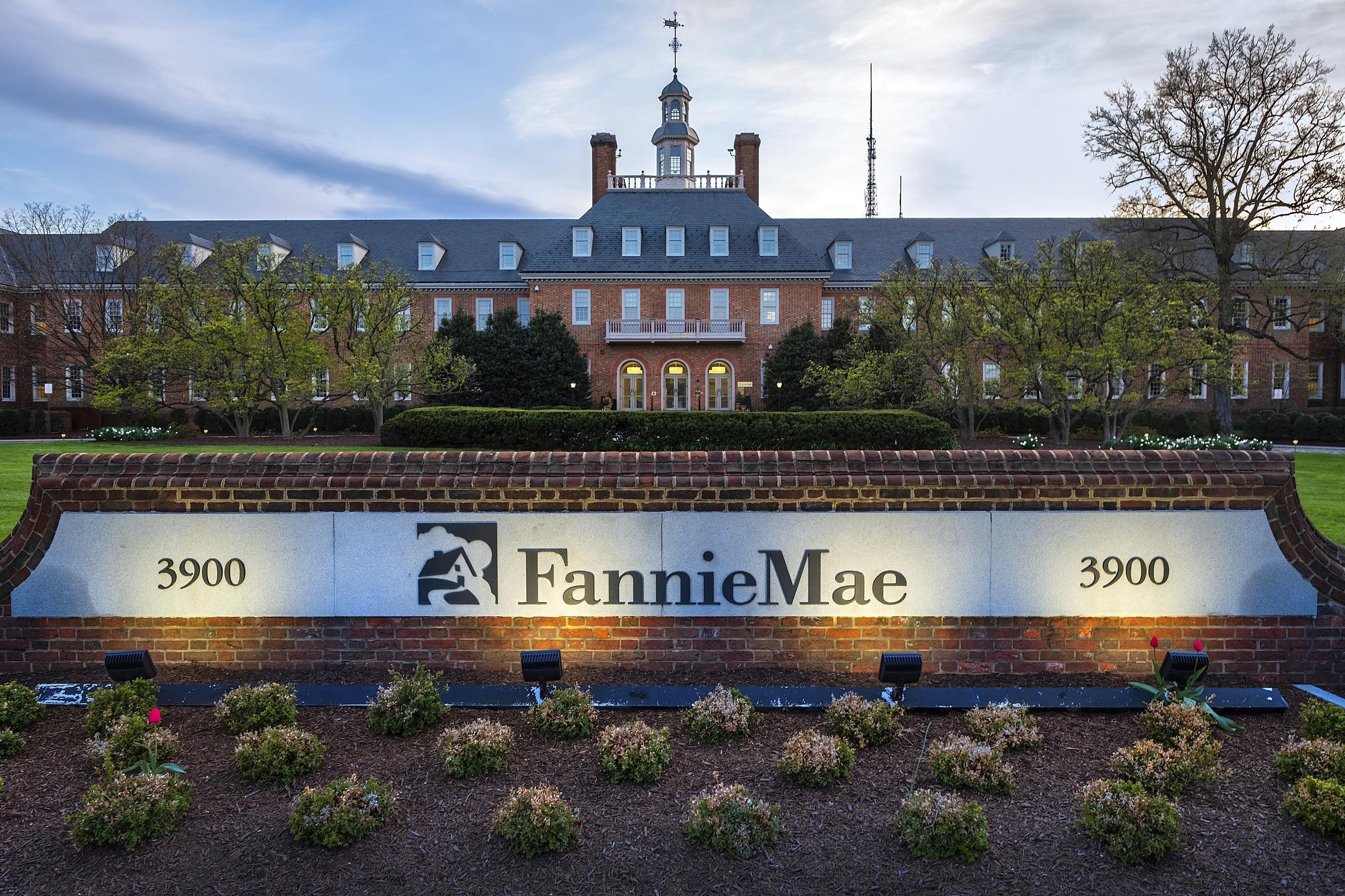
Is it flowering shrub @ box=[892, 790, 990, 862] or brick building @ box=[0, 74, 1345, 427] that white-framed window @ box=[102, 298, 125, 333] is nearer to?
brick building @ box=[0, 74, 1345, 427]

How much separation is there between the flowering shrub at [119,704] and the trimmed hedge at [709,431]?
1558cm

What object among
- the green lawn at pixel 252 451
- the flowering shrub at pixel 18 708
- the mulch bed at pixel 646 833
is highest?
the green lawn at pixel 252 451

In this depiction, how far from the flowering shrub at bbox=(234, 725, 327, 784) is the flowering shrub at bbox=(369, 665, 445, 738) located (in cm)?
35

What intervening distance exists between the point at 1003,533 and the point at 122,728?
504 cm

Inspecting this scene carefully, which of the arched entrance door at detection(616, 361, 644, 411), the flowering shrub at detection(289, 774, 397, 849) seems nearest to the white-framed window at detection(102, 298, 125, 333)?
the arched entrance door at detection(616, 361, 644, 411)

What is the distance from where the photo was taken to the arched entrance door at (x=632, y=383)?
3750cm

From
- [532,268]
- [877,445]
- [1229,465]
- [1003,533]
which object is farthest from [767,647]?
[532,268]

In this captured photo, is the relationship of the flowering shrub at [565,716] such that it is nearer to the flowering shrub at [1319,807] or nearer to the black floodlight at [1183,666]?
the flowering shrub at [1319,807]

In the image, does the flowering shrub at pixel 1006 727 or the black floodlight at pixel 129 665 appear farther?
the black floodlight at pixel 129 665

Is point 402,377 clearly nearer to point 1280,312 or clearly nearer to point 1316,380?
point 1280,312

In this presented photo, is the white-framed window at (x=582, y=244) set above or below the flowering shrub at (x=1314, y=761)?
above

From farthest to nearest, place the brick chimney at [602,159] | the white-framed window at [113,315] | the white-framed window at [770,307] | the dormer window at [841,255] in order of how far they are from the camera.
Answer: the brick chimney at [602,159] < the dormer window at [841,255] < the white-framed window at [770,307] < the white-framed window at [113,315]

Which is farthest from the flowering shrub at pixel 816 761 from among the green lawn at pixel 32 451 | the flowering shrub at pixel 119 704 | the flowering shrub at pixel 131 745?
the green lawn at pixel 32 451

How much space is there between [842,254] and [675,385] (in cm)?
1207
